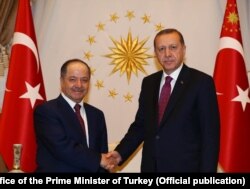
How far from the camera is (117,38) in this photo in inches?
191

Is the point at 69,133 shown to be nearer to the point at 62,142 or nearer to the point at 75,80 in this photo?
the point at 62,142

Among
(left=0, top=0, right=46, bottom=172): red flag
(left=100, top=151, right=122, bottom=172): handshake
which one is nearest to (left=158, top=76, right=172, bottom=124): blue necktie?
(left=100, top=151, right=122, bottom=172): handshake

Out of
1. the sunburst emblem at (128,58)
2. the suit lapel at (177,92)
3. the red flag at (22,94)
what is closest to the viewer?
the suit lapel at (177,92)

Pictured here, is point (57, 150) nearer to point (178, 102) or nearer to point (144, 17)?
point (178, 102)

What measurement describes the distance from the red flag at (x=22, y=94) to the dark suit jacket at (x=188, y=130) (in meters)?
1.43

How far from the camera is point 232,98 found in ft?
13.9

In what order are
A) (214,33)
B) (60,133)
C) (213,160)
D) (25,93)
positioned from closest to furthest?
(213,160), (60,133), (25,93), (214,33)

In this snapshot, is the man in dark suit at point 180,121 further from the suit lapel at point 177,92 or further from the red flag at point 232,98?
the red flag at point 232,98

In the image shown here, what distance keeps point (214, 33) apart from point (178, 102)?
6.26 ft

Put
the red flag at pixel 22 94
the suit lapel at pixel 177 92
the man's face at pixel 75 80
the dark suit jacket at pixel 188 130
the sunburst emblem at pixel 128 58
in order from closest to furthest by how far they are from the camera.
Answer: the dark suit jacket at pixel 188 130, the suit lapel at pixel 177 92, the man's face at pixel 75 80, the red flag at pixel 22 94, the sunburst emblem at pixel 128 58

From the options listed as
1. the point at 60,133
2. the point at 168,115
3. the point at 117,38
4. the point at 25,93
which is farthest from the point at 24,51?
the point at 168,115

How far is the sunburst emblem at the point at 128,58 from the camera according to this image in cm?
485

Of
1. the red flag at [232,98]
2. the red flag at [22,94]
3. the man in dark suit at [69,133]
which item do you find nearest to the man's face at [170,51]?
the man in dark suit at [69,133]

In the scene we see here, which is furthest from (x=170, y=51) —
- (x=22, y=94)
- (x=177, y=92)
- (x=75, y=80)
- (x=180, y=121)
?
(x=22, y=94)
